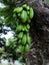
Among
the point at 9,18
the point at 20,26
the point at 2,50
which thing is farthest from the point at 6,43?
the point at 20,26

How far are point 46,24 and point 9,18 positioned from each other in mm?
337

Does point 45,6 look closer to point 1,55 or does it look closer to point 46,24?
point 46,24

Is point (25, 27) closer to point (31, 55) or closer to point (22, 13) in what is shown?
point (22, 13)

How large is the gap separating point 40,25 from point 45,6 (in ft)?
0.64

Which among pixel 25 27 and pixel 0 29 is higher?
pixel 25 27

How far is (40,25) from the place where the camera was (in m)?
1.53

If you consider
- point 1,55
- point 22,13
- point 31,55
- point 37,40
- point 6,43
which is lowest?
point 1,55

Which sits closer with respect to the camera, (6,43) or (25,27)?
(25,27)

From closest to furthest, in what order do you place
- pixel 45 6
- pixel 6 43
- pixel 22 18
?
pixel 22 18 < pixel 45 6 < pixel 6 43

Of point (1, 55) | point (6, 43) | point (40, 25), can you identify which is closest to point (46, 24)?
point (40, 25)

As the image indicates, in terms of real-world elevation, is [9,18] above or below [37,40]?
above

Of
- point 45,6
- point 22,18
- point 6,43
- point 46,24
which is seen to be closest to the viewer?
point 22,18

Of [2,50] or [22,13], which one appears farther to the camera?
[2,50]

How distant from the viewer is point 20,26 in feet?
4.58
